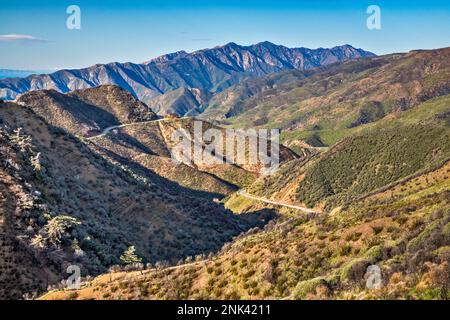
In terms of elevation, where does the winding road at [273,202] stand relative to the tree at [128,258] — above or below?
below

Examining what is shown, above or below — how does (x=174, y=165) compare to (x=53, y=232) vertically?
below

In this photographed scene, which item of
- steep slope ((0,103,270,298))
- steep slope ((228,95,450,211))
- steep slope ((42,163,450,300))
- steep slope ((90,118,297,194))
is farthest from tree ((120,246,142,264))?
steep slope ((90,118,297,194))

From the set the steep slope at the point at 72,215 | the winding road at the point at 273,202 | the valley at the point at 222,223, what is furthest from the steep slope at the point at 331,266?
the winding road at the point at 273,202

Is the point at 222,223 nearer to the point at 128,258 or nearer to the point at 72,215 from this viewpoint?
the point at 72,215

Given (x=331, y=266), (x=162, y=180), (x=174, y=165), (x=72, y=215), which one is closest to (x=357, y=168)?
(x=162, y=180)

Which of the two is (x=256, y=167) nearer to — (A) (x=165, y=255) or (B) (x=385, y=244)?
(A) (x=165, y=255)

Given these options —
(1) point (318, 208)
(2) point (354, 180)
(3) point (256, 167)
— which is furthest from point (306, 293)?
(3) point (256, 167)

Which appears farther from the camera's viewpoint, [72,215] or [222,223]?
[222,223]

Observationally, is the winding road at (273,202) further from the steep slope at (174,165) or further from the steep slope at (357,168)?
the steep slope at (174,165)
